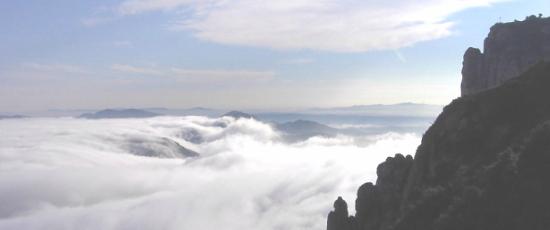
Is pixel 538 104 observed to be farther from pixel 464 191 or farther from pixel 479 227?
pixel 479 227

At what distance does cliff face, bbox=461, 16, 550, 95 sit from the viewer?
151 meters

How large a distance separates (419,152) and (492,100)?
12.9 m

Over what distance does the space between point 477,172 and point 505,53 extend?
3981 inches

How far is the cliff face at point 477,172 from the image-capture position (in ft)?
165

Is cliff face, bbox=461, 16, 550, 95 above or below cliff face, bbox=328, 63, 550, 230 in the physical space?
above

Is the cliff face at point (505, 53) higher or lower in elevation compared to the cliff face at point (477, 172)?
higher

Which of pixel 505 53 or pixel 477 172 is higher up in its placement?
pixel 505 53

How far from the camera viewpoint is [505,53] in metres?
154

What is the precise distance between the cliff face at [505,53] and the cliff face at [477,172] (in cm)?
7297

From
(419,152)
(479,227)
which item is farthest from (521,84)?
(479,227)

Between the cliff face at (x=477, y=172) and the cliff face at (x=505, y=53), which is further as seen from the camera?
the cliff face at (x=505, y=53)

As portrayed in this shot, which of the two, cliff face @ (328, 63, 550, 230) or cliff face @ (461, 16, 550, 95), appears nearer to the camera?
cliff face @ (328, 63, 550, 230)

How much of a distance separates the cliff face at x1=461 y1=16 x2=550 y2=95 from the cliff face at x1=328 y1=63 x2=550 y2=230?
73.0 metres

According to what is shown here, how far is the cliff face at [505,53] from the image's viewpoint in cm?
15112
